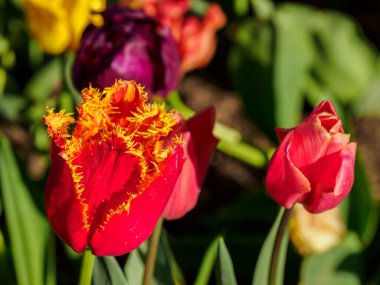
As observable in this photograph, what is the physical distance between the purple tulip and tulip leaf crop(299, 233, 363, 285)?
1.10 feet

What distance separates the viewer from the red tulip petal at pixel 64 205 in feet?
2.30

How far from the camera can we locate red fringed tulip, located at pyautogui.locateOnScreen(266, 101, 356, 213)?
0.74 metres

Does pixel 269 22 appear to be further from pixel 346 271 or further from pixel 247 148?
pixel 346 271

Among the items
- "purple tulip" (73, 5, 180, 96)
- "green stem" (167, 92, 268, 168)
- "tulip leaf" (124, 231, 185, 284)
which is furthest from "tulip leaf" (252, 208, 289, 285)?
"green stem" (167, 92, 268, 168)

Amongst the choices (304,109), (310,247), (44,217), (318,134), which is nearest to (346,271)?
(310,247)

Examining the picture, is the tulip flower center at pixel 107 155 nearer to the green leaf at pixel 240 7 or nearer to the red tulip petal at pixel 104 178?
the red tulip petal at pixel 104 178

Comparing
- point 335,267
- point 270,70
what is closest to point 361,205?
point 335,267

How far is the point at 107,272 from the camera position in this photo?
843 millimetres

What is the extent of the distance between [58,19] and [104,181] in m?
0.56

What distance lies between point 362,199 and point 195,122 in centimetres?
63

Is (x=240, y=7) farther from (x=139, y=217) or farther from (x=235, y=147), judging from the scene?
(x=139, y=217)

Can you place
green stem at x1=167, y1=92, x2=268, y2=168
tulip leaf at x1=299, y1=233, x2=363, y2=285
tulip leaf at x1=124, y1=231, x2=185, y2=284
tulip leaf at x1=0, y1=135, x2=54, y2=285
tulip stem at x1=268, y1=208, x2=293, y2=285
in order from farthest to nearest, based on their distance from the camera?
1. green stem at x1=167, y1=92, x2=268, y2=168
2. tulip leaf at x1=299, y1=233, x2=363, y2=285
3. tulip leaf at x1=0, y1=135, x2=54, y2=285
4. tulip leaf at x1=124, y1=231, x2=185, y2=284
5. tulip stem at x1=268, y1=208, x2=293, y2=285

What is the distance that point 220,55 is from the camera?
7.12 ft

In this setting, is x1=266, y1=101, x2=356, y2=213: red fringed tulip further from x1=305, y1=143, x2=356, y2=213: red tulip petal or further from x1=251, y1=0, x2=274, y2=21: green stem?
x1=251, y1=0, x2=274, y2=21: green stem
